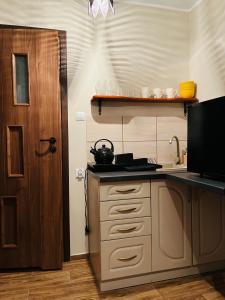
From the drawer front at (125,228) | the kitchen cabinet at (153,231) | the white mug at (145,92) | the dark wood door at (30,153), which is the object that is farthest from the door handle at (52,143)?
the white mug at (145,92)

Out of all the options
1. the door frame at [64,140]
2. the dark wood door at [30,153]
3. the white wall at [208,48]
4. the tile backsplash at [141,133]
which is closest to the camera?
the dark wood door at [30,153]

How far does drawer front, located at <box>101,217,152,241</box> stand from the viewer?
69.0 inches

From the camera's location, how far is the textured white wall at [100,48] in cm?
227

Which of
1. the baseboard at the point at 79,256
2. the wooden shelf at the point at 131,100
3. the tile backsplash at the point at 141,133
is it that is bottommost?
the baseboard at the point at 79,256

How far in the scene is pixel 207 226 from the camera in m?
1.97

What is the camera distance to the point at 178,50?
104 inches

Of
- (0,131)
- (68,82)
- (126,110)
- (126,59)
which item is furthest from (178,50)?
(0,131)

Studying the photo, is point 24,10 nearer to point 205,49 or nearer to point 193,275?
point 205,49

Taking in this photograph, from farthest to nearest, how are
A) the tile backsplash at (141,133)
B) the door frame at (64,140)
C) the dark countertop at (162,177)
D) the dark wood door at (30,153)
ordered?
the tile backsplash at (141,133) < the door frame at (64,140) < the dark wood door at (30,153) < the dark countertop at (162,177)

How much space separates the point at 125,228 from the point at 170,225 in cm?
38

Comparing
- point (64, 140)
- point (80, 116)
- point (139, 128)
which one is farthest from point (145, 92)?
point (64, 140)

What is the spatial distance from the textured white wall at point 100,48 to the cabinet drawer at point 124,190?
0.67m

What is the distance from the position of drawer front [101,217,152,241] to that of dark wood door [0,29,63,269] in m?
0.60

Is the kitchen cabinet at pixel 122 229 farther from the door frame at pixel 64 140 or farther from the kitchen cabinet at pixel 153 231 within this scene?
the door frame at pixel 64 140
